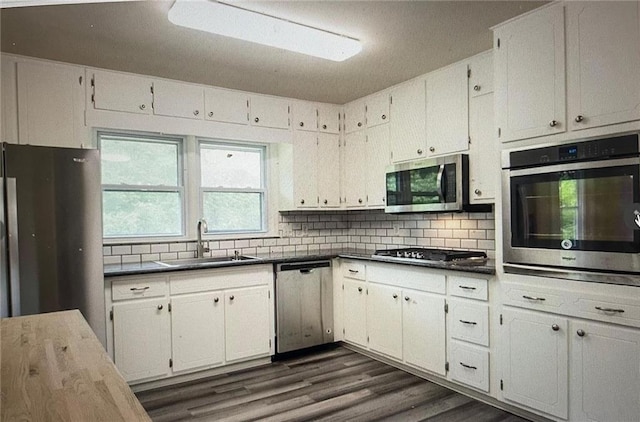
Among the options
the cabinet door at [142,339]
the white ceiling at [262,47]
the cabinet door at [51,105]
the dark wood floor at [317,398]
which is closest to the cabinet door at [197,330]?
the cabinet door at [142,339]

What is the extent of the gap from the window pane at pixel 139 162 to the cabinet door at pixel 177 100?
365 millimetres

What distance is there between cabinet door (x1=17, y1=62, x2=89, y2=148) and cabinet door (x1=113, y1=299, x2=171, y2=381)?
132cm

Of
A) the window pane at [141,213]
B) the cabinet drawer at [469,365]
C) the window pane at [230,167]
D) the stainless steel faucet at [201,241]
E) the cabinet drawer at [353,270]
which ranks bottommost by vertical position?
the cabinet drawer at [469,365]

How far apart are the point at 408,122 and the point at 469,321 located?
179 cm

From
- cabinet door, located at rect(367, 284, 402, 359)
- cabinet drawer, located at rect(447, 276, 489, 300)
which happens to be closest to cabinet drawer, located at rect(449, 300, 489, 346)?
cabinet drawer, located at rect(447, 276, 489, 300)

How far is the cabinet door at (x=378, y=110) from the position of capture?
161 inches

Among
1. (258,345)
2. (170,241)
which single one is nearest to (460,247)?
(258,345)

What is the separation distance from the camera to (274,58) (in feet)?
10.5

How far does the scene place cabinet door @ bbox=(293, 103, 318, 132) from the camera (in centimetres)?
437

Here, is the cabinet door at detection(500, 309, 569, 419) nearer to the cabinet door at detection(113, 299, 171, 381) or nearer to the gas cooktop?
the gas cooktop

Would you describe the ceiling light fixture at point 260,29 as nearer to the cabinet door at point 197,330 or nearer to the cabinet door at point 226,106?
the cabinet door at point 226,106

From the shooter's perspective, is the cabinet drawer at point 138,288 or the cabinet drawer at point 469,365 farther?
the cabinet drawer at point 138,288

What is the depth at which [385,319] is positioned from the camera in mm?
3643

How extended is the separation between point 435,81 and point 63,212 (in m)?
2.92
